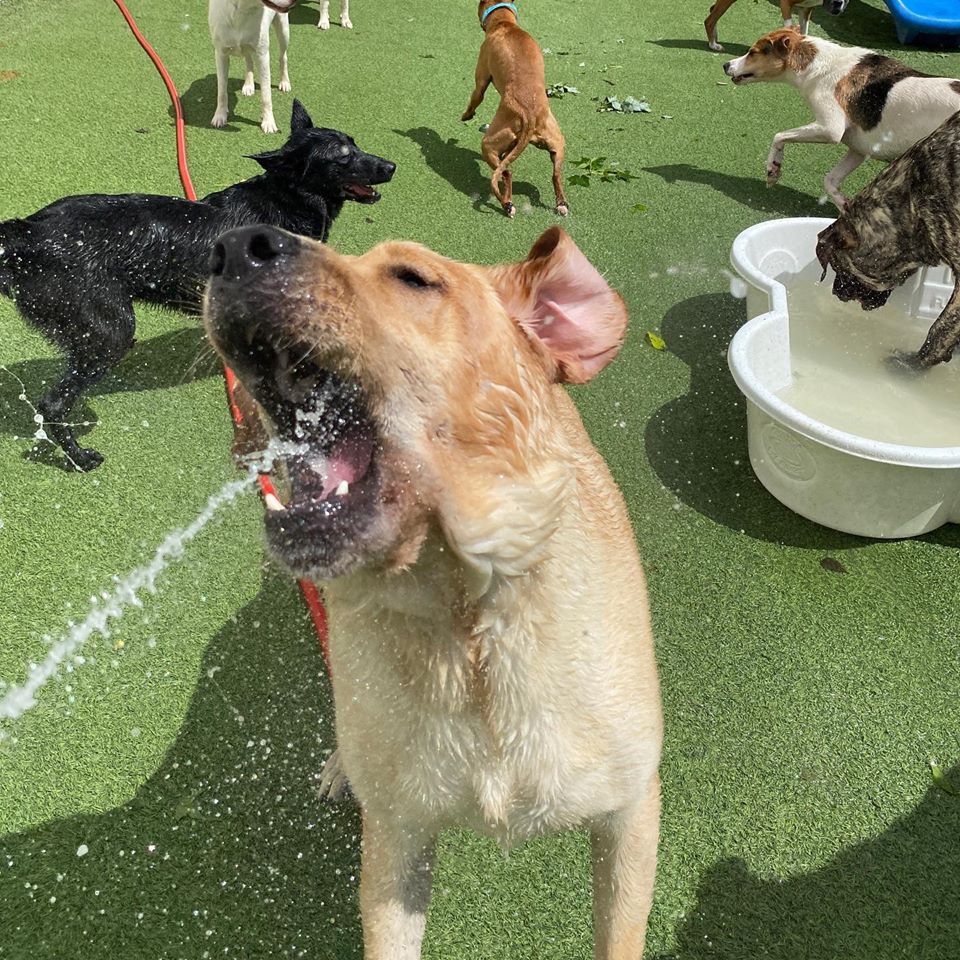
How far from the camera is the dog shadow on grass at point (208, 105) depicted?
6.90m

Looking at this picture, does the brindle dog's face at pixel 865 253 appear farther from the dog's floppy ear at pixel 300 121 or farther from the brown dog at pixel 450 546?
the brown dog at pixel 450 546

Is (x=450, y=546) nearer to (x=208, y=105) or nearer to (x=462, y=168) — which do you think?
(x=462, y=168)

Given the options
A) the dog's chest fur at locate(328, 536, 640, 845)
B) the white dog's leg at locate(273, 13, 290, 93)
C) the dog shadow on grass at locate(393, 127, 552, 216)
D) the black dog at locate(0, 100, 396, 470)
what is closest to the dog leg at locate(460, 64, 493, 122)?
the dog shadow on grass at locate(393, 127, 552, 216)

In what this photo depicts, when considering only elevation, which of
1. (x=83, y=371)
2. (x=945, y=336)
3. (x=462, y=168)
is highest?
(x=945, y=336)

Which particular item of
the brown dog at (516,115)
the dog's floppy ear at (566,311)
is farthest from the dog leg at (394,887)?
the brown dog at (516,115)

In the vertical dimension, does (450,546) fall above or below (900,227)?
above

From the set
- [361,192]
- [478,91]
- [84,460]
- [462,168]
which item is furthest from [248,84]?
[84,460]

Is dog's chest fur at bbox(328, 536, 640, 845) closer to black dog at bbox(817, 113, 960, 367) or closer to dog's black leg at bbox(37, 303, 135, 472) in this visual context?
dog's black leg at bbox(37, 303, 135, 472)

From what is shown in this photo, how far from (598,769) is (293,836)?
134 centimetres

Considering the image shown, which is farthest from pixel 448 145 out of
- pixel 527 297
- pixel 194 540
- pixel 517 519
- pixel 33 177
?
pixel 517 519

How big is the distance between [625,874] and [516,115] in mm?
5519

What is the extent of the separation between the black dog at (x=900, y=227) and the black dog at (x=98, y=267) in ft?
10.7

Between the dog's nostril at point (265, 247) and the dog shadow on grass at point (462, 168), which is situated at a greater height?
the dog's nostril at point (265, 247)

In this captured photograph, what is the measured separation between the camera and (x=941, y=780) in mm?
2822
